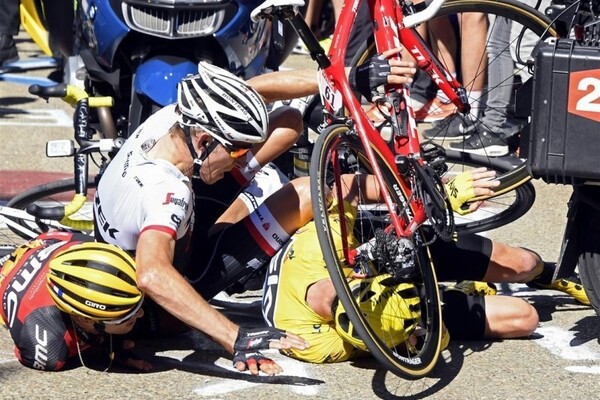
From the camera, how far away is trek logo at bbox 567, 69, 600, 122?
14.5 ft

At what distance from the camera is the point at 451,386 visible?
459cm

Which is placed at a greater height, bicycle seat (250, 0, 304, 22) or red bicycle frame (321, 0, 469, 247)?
bicycle seat (250, 0, 304, 22)

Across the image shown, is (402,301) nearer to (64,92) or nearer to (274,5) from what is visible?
(274,5)

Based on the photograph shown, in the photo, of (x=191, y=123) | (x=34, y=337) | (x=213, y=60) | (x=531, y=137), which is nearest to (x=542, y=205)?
(x=213, y=60)

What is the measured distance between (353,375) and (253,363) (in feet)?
1.89

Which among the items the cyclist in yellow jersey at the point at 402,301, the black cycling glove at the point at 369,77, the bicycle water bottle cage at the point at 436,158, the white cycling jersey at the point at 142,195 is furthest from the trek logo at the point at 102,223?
the bicycle water bottle cage at the point at 436,158

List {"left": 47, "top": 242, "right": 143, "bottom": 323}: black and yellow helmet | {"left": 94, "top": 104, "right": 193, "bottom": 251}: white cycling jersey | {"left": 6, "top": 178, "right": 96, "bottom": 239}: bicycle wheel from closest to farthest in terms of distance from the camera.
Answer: {"left": 47, "top": 242, "right": 143, "bottom": 323}: black and yellow helmet → {"left": 94, "top": 104, "right": 193, "bottom": 251}: white cycling jersey → {"left": 6, "top": 178, "right": 96, "bottom": 239}: bicycle wheel

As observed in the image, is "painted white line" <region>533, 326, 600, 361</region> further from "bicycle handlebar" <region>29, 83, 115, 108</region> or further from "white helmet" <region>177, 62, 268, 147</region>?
"bicycle handlebar" <region>29, 83, 115, 108</region>

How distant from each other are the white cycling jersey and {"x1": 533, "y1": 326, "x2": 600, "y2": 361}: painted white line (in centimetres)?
154

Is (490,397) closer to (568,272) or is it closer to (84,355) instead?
(568,272)

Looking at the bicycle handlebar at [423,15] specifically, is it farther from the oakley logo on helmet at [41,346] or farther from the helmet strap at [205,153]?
the oakley logo on helmet at [41,346]

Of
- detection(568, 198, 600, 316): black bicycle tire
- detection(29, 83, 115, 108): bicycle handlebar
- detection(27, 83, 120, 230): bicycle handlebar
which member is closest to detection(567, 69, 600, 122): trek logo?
detection(568, 198, 600, 316): black bicycle tire

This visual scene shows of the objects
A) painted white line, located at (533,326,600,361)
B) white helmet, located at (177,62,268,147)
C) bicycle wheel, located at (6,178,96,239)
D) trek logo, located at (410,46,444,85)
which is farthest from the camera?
bicycle wheel, located at (6,178,96,239)

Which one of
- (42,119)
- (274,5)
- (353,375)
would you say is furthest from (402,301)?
Result: (42,119)
